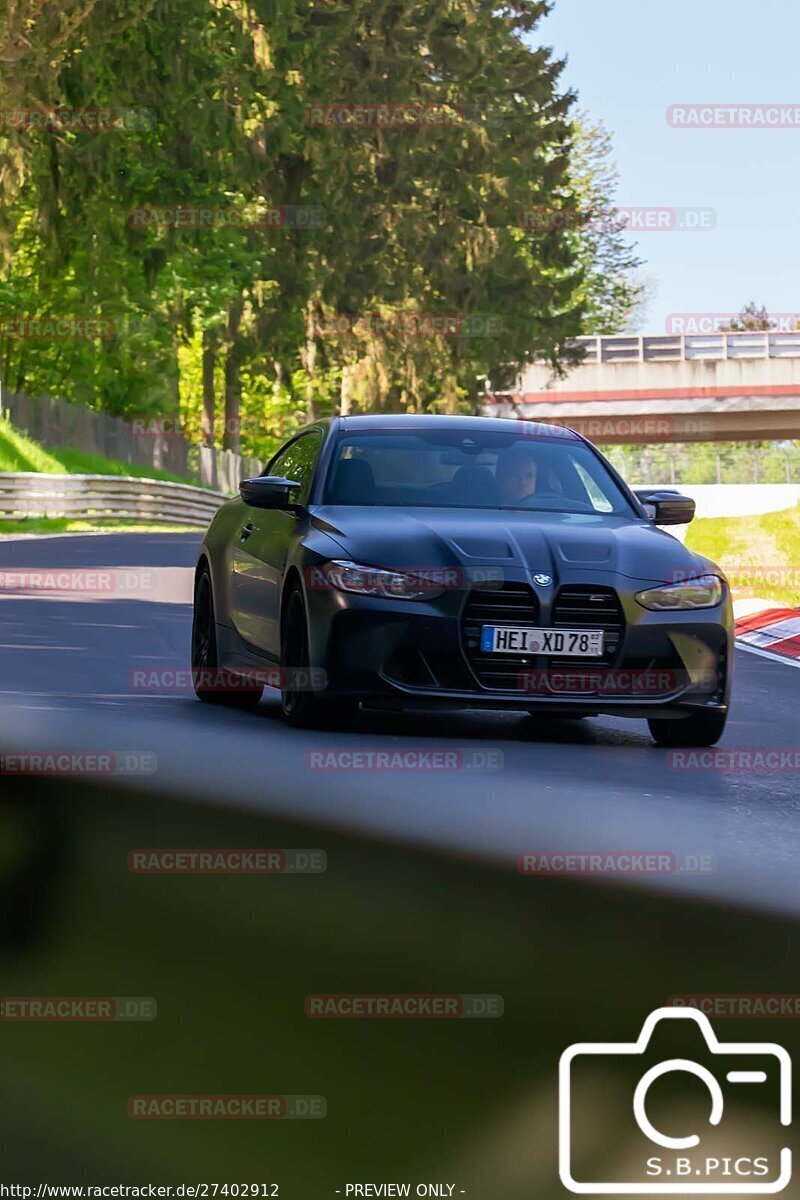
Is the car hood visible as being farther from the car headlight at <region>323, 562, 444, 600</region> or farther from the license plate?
the license plate

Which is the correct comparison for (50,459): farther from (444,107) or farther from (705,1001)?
(705,1001)

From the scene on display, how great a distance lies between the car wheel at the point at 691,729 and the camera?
12.0m

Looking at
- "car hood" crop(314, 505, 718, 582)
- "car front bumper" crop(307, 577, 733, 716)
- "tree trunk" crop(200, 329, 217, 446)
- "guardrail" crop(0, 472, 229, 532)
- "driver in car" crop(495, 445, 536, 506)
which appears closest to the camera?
"car front bumper" crop(307, 577, 733, 716)

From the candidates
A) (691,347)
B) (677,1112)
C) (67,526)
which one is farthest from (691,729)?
(691,347)

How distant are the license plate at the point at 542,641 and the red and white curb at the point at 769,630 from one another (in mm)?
7885

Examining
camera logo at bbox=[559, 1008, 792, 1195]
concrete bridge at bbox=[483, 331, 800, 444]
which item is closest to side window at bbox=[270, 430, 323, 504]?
camera logo at bbox=[559, 1008, 792, 1195]

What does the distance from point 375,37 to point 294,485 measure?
50.8 metres

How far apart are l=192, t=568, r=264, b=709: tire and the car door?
516 millimetres

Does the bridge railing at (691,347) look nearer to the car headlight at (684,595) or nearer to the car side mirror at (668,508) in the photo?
the car side mirror at (668,508)

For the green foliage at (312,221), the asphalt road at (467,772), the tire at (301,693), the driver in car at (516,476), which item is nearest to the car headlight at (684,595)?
the asphalt road at (467,772)

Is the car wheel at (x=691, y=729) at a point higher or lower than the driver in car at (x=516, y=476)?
lower

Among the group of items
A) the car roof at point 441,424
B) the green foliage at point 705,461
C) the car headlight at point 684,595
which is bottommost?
the green foliage at point 705,461

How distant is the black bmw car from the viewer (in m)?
11.2

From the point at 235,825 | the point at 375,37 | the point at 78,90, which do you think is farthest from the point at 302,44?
the point at 235,825
